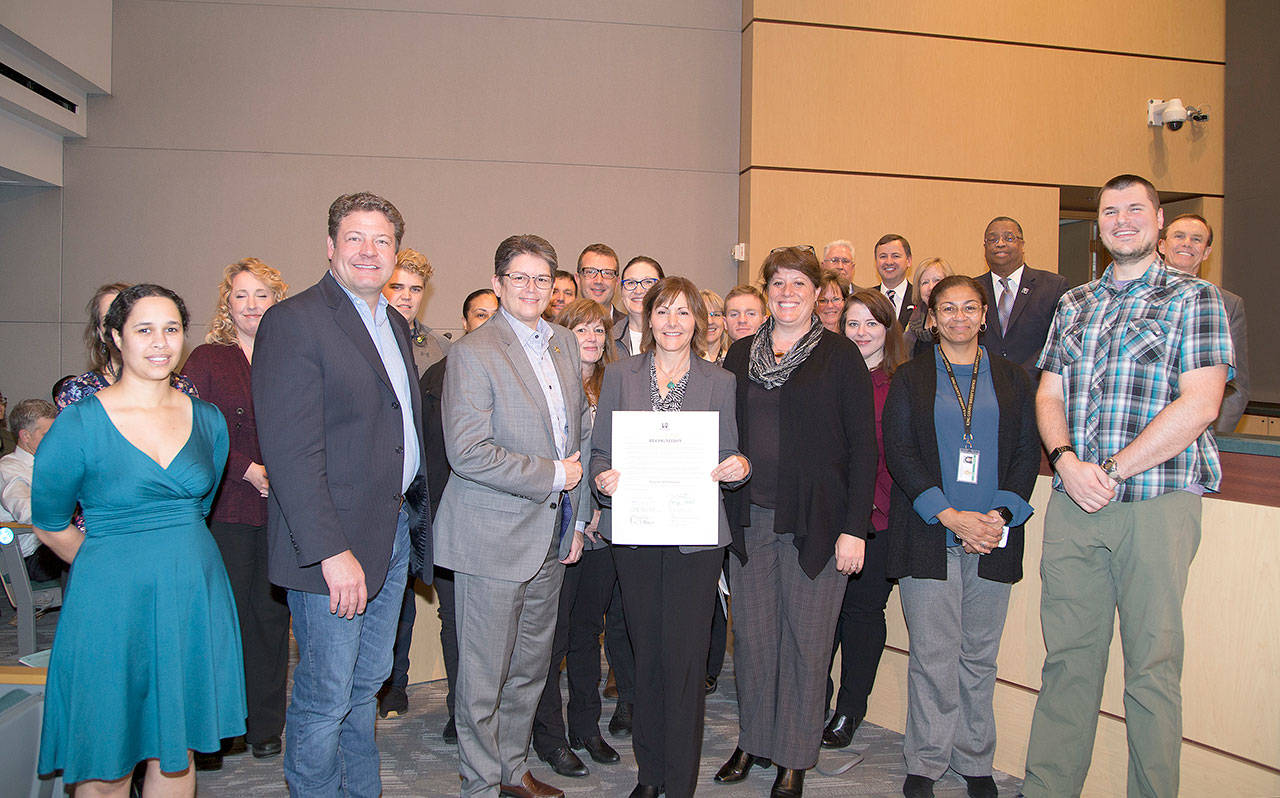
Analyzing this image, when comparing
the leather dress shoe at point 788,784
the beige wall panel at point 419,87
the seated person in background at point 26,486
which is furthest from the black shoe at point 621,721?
the beige wall panel at point 419,87

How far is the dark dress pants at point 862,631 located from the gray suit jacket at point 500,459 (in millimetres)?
1521

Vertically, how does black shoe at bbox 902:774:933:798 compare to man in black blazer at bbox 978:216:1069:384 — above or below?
below

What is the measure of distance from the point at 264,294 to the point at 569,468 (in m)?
1.55

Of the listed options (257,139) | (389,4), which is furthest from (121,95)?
(389,4)

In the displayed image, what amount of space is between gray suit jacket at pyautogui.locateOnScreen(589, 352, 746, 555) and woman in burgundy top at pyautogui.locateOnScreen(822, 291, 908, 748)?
90cm

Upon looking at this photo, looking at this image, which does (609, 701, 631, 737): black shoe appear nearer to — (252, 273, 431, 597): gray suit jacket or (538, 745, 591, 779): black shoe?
(538, 745, 591, 779): black shoe

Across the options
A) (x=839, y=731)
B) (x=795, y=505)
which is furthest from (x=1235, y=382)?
(x=795, y=505)

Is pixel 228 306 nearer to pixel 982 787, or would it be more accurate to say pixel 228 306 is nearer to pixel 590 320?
pixel 590 320

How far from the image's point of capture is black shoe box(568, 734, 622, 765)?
3.21m

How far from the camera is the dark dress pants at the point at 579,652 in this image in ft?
10.4

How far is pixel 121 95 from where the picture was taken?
6.44m

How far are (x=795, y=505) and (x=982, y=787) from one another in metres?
1.28

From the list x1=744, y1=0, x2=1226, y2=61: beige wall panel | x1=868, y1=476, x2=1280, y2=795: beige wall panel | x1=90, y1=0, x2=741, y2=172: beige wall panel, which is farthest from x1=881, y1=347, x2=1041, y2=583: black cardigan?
x1=744, y1=0, x2=1226, y2=61: beige wall panel

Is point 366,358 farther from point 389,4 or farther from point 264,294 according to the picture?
point 389,4
